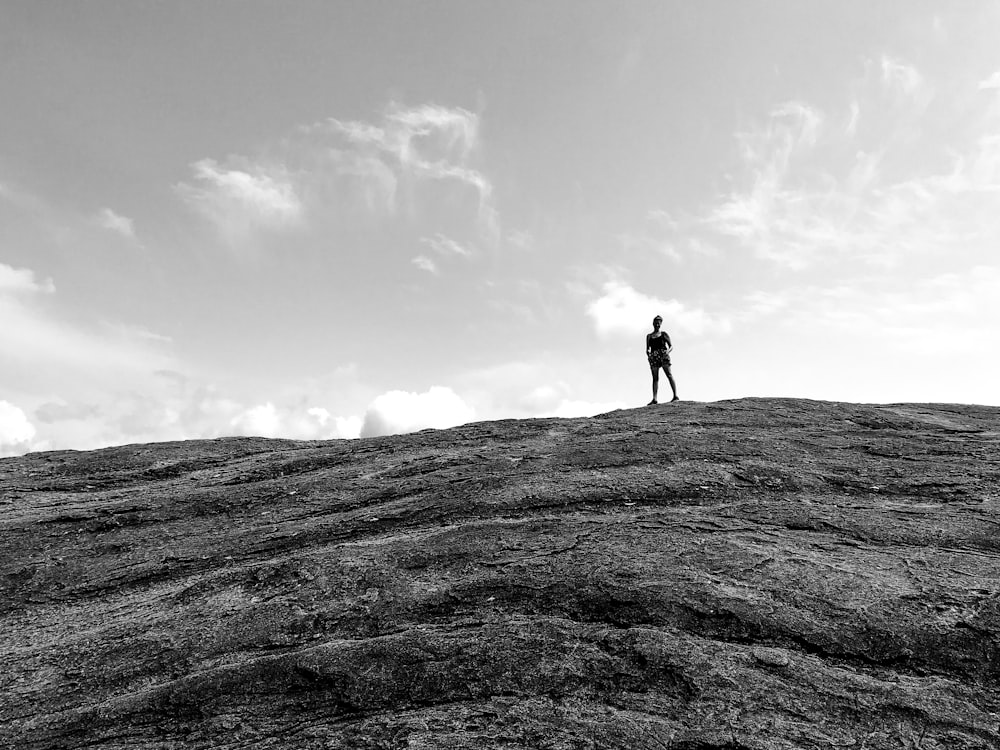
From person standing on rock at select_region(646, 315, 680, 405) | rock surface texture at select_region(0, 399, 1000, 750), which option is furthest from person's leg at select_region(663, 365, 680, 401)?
rock surface texture at select_region(0, 399, 1000, 750)

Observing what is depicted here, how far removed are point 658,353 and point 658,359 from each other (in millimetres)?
301

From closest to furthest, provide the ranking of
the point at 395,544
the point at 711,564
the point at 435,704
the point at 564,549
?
the point at 435,704, the point at 711,564, the point at 564,549, the point at 395,544

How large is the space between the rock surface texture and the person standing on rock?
904cm

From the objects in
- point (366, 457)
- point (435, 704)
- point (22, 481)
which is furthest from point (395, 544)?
point (22, 481)

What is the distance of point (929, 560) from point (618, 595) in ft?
23.9

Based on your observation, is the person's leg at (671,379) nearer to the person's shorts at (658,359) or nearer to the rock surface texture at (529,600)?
the person's shorts at (658,359)

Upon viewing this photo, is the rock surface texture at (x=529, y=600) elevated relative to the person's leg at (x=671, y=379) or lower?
lower

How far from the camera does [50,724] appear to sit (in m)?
10.4

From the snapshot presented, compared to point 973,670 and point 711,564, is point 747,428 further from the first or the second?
point 973,670

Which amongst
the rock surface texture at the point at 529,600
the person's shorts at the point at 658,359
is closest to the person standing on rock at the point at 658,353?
the person's shorts at the point at 658,359

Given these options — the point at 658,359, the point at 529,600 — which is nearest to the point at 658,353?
the point at 658,359

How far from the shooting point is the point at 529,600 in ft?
39.9

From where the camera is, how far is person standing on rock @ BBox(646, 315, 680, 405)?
95.9 feet

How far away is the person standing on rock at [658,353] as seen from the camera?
2923cm
